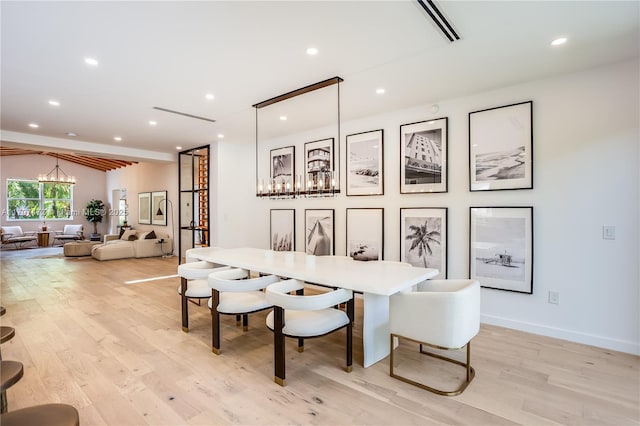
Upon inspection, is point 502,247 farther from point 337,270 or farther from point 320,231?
point 320,231

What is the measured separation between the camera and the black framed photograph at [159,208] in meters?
9.60

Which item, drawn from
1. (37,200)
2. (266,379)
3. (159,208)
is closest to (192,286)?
Result: (266,379)

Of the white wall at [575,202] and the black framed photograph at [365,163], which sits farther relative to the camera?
the black framed photograph at [365,163]

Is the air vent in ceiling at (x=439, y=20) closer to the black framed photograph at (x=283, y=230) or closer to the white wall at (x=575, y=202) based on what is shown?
the white wall at (x=575, y=202)

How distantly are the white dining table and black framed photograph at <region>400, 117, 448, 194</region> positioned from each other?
1.43 metres

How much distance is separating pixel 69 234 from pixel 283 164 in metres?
10.7

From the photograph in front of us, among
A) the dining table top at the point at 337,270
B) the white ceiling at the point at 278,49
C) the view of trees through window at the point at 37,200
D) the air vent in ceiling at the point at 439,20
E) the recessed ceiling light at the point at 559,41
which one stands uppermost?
the white ceiling at the point at 278,49

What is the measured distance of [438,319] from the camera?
2395mm

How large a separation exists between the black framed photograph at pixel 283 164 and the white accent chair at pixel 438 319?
3.74 metres

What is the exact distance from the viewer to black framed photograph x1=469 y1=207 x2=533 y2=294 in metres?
3.56

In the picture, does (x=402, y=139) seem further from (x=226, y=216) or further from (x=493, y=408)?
(x=226, y=216)

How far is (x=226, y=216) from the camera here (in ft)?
22.4

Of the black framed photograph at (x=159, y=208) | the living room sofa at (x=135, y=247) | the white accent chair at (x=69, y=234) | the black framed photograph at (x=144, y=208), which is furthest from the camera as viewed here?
the white accent chair at (x=69, y=234)

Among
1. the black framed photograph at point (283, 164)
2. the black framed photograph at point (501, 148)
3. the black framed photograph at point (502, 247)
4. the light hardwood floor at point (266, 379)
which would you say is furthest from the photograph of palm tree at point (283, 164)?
the black framed photograph at point (502, 247)
